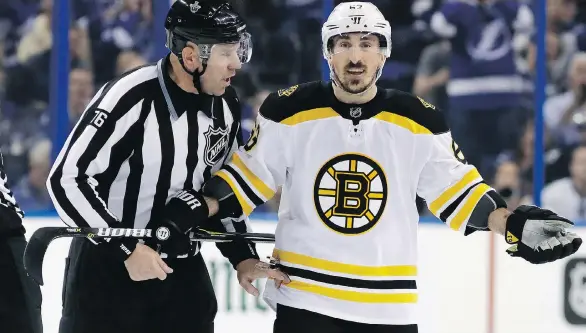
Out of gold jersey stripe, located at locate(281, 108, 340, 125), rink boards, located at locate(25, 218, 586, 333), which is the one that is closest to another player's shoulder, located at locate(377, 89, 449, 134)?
gold jersey stripe, located at locate(281, 108, 340, 125)

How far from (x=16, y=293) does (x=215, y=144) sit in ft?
1.78

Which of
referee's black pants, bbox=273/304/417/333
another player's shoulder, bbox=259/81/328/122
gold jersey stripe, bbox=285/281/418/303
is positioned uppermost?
another player's shoulder, bbox=259/81/328/122

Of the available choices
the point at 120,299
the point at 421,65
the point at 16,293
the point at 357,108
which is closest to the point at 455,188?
the point at 357,108

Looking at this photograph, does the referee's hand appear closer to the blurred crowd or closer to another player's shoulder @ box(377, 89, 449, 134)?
another player's shoulder @ box(377, 89, 449, 134)

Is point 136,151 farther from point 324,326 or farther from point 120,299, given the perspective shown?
point 324,326

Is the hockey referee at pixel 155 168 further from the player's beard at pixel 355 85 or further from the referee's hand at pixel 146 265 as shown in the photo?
the player's beard at pixel 355 85

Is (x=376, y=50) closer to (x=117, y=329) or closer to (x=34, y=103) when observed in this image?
(x=117, y=329)

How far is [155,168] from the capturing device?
7.43 feet

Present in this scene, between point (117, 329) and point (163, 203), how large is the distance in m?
0.29

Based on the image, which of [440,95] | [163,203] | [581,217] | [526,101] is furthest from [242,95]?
[163,203]

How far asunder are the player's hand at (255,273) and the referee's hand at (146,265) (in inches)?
8.5

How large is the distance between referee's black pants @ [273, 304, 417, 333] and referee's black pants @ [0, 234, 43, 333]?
1.87 feet

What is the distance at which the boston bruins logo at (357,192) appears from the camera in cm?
216

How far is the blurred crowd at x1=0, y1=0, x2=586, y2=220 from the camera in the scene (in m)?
4.21
